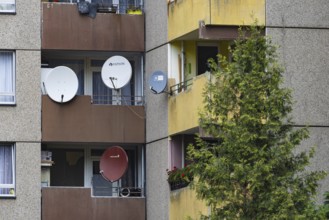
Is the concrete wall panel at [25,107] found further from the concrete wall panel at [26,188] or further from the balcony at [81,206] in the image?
the balcony at [81,206]

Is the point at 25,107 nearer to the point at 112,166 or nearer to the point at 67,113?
the point at 67,113

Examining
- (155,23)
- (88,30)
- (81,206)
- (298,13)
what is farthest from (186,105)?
(88,30)

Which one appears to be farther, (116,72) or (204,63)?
(116,72)

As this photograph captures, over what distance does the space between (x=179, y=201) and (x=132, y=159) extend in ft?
15.6

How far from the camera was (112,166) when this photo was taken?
1908 inches

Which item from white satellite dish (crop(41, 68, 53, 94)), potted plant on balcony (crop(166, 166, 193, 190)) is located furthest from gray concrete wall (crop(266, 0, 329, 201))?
white satellite dish (crop(41, 68, 53, 94))

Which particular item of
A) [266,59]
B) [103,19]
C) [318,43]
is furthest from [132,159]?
[266,59]

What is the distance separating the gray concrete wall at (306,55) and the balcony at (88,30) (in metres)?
6.22

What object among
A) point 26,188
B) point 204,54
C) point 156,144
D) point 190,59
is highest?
point 204,54

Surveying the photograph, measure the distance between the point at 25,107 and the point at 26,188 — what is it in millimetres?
2474

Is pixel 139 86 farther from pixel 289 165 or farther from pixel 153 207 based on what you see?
pixel 289 165

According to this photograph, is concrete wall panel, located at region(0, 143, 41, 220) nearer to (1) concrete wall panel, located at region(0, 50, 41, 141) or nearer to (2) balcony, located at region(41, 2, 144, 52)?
(1) concrete wall panel, located at region(0, 50, 41, 141)

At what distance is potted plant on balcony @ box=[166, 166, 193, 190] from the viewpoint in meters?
45.1

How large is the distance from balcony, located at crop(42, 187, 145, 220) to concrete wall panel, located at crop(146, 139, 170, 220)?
703 mm
